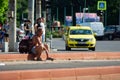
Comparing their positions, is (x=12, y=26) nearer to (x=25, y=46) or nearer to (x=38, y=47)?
(x=25, y=46)

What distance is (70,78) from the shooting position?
12.6 metres

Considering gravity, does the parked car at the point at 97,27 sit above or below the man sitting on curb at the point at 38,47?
below

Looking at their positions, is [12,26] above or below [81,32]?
above

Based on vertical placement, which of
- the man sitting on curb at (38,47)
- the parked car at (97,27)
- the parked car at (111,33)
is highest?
the man sitting on curb at (38,47)

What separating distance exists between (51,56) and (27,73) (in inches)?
377

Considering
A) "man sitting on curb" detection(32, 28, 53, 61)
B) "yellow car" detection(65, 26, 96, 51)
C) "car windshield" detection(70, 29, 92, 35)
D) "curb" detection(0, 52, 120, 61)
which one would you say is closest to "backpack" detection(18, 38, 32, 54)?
"curb" detection(0, 52, 120, 61)

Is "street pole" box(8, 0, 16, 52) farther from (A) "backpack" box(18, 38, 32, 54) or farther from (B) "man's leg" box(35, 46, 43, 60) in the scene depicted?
(B) "man's leg" box(35, 46, 43, 60)

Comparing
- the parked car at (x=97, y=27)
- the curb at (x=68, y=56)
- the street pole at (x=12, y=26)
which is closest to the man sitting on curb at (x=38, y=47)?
the curb at (x=68, y=56)

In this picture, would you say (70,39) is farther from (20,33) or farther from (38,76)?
(38,76)

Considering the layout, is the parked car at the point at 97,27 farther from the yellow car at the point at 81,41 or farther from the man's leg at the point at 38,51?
the man's leg at the point at 38,51

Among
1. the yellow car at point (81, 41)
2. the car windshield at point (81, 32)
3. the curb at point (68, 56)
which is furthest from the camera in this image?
the car windshield at point (81, 32)

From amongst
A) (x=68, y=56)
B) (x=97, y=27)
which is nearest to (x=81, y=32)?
(x=68, y=56)

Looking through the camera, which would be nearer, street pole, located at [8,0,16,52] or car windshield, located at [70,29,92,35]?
street pole, located at [8,0,16,52]

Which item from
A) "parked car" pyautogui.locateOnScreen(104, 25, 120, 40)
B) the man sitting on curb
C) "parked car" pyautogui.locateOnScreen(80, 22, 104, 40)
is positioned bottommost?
"parked car" pyautogui.locateOnScreen(104, 25, 120, 40)
